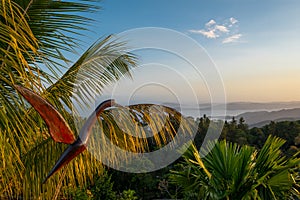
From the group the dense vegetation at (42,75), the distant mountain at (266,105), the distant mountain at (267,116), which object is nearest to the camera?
the dense vegetation at (42,75)

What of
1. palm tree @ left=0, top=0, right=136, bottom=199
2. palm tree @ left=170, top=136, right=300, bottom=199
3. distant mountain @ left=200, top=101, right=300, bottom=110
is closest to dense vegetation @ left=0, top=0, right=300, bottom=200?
palm tree @ left=0, top=0, right=136, bottom=199

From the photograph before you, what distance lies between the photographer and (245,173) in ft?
8.89

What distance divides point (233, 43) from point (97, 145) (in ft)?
8.82

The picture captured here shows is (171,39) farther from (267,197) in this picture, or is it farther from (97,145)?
(267,197)

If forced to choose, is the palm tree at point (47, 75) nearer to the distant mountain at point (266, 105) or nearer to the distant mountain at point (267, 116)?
the distant mountain at point (266, 105)

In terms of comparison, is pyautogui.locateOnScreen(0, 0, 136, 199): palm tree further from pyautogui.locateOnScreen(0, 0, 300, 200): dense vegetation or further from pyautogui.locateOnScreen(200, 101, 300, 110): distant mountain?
pyautogui.locateOnScreen(200, 101, 300, 110): distant mountain

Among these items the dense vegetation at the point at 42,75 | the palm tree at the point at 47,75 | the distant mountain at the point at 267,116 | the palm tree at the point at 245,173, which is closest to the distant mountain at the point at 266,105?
the distant mountain at the point at 267,116

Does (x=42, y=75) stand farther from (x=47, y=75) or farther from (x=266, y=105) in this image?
(x=266, y=105)

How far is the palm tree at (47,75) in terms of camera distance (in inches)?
48.5

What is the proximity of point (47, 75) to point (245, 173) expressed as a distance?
1.85 meters

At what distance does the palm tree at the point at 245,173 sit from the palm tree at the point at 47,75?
3.70ft

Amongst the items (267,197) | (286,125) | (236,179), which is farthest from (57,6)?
(286,125)

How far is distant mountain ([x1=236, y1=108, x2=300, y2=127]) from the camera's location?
4.20 m

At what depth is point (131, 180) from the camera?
4.61 meters
